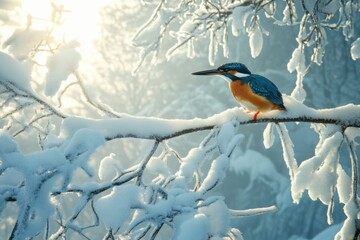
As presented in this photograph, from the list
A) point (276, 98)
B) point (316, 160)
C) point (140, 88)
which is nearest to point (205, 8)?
point (276, 98)

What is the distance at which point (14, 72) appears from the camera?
152cm

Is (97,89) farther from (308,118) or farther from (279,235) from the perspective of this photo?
(308,118)

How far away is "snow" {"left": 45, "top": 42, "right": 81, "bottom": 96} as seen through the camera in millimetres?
1340

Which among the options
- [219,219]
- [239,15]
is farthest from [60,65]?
[239,15]

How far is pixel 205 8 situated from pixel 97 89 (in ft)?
51.5

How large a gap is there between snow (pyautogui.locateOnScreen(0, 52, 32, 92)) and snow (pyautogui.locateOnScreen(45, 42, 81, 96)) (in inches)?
7.9

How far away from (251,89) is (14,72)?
1.55 m

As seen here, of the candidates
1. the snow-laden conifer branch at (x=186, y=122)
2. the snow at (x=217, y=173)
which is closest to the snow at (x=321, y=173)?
the snow-laden conifer branch at (x=186, y=122)

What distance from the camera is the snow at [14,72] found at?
1.46m

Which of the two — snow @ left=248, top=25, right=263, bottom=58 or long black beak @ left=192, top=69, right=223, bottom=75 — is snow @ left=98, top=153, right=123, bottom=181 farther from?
snow @ left=248, top=25, right=263, bottom=58

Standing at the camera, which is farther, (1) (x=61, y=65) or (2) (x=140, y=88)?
(2) (x=140, y=88)

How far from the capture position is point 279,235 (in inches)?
505

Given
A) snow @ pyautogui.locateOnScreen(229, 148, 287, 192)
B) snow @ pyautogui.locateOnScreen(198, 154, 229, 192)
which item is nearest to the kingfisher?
snow @ pyautogui.locateOnScreen(198, 154, 229, 192)

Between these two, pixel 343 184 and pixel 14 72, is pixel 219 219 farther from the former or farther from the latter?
pixel 343 184
